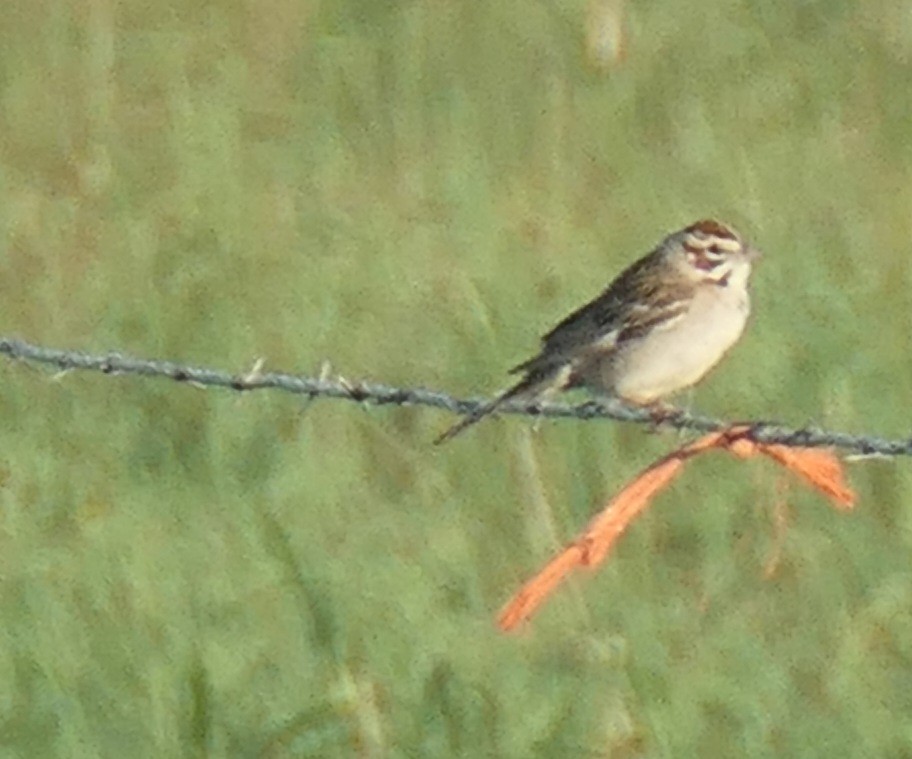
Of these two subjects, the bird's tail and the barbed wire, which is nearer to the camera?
A: the barbed wire

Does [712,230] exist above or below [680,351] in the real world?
above

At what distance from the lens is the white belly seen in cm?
861

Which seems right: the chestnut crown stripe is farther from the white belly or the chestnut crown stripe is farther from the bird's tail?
the bird's tail

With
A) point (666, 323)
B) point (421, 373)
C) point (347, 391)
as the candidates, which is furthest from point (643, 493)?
point (421, 373)

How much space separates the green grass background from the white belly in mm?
161

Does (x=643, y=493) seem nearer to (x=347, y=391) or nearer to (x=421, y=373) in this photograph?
(x=347, y=391)

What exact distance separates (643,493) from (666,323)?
311cm

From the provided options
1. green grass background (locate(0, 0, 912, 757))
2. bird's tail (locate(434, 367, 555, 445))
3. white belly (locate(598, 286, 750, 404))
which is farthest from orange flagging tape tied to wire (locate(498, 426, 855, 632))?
white belly (locate(598, 286, 750, 404))

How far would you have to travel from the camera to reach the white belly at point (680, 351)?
8.61 meters

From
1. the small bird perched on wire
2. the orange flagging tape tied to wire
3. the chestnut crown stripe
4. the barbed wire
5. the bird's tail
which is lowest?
the orange flagging tape tied to wire

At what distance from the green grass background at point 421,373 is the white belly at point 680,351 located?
0.53 feet

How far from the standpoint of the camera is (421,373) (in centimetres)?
924

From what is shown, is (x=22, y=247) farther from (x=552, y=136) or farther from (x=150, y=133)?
(x=552, y=136)

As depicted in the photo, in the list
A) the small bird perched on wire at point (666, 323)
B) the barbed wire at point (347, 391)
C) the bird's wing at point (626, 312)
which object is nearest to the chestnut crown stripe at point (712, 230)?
the small bird perched on wire at point (666, 323)
